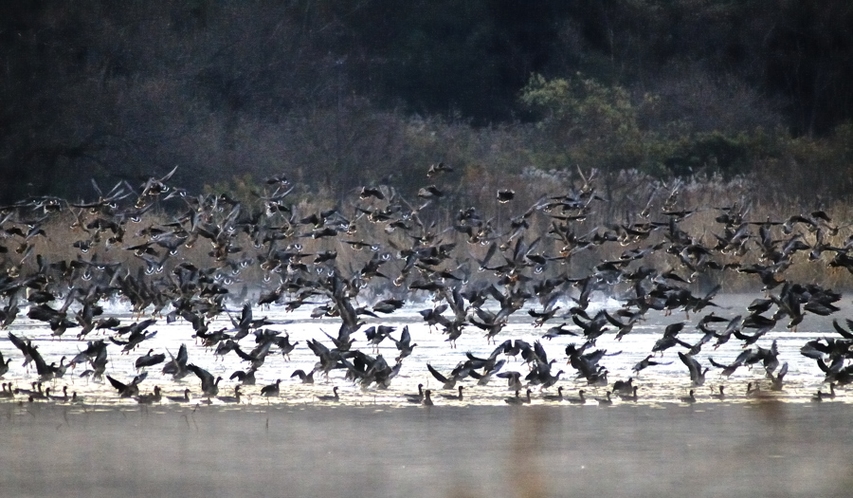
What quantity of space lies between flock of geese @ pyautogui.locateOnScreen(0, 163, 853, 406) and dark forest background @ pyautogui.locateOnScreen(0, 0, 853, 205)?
6.63 meters

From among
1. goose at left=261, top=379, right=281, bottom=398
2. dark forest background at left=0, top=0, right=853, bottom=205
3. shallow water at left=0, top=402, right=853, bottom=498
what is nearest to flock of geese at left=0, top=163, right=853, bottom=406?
goose at left=261, top=379, right=281, bottom=398

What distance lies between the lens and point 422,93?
131ft

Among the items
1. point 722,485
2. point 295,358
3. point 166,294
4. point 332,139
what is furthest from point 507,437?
point 332,139

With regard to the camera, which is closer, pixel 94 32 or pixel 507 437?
pixel 507 437

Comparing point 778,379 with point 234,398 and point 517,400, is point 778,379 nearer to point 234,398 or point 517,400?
point 517,400

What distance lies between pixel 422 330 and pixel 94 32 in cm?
1812

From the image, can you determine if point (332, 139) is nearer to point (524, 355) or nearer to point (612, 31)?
point (612, 31)

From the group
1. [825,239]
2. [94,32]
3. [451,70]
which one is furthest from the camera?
[451,70]

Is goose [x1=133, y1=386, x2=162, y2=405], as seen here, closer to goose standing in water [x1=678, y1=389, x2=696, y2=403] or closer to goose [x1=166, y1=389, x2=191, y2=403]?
goose [x1=166, y1=389, x2=191, y2=403]

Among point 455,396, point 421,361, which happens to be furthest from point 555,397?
point 421,361

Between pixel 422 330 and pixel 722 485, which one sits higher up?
pixel 722 485

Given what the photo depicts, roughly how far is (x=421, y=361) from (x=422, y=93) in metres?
28.9

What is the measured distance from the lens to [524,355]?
383 inches

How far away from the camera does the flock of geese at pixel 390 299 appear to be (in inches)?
388
